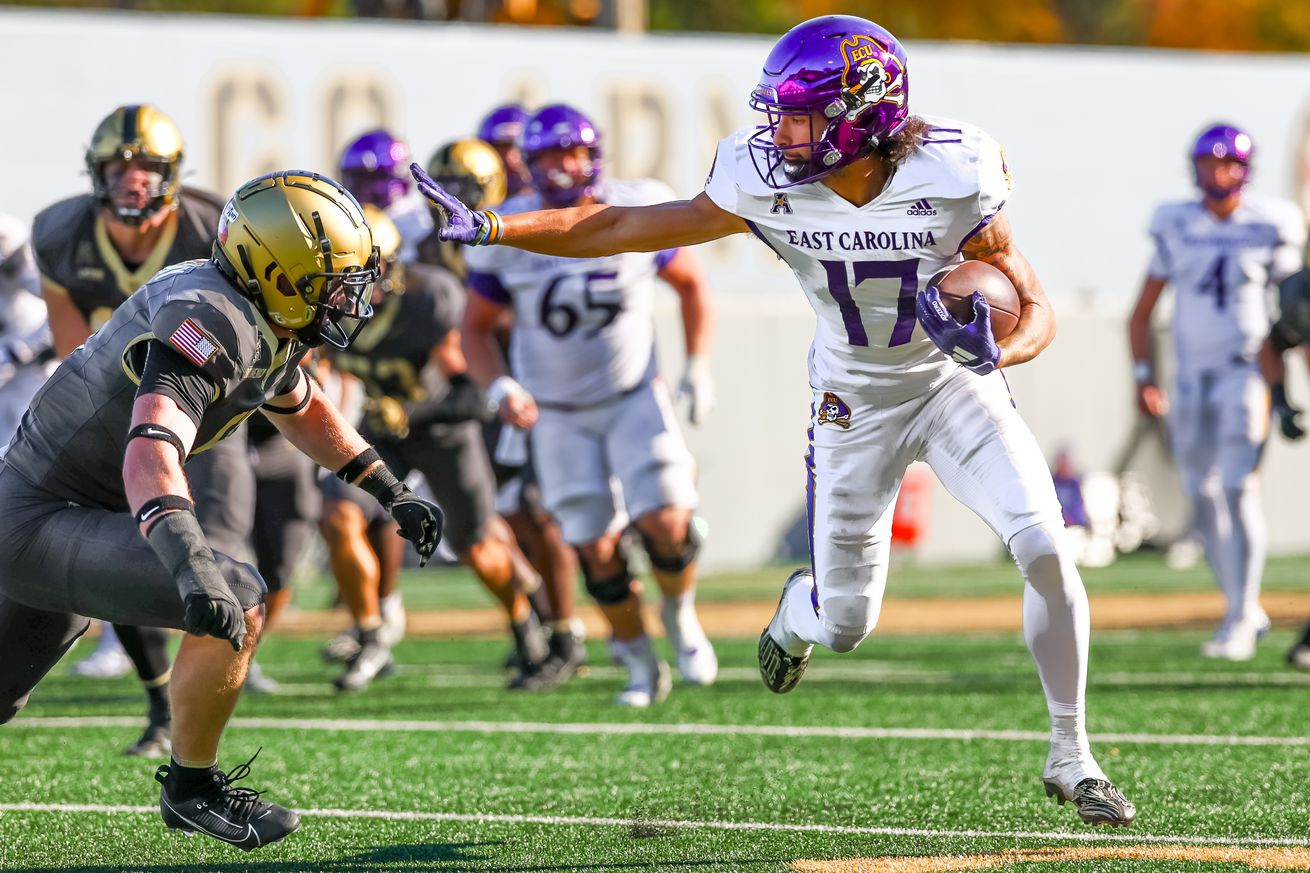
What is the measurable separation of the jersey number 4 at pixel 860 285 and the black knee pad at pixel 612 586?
8.35 feet

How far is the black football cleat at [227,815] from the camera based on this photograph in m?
4.11

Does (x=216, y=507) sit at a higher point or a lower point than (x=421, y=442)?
higher

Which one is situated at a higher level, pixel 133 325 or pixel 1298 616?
pixel 133 325

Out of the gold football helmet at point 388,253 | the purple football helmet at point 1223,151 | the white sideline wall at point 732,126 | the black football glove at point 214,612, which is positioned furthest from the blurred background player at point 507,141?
the white sideline wall at point 732,126

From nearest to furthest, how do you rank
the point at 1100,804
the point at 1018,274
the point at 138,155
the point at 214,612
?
1. the point at 214,612
2. the point at 1100,804
3. the point at 1018,274
4. the point at 138,155

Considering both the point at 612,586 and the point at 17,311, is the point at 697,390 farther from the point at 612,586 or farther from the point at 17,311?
the point at 17,311

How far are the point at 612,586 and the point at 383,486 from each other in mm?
2684

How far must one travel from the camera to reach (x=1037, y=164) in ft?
55.2

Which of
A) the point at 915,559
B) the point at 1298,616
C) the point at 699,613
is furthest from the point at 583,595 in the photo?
the point at 1298,616

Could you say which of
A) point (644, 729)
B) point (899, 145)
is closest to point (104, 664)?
point (644, 729)

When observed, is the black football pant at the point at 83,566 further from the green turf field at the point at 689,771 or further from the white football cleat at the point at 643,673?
the white football cleat at the point at 643,673

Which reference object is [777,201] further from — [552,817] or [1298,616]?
[1298,616]

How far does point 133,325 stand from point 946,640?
19.8 ft

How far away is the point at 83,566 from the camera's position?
13.0 ft
